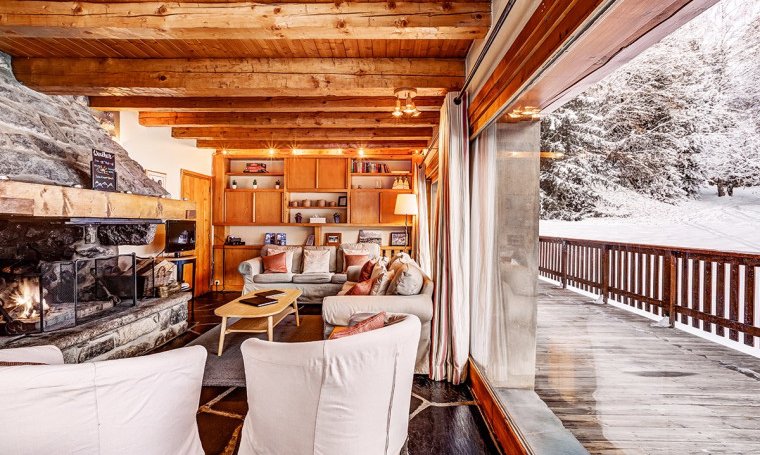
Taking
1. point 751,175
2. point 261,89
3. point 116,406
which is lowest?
point 116,406

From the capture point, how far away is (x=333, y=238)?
20.9ft

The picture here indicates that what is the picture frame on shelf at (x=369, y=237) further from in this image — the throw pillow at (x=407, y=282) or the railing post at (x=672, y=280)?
the railing post at (x=672, y=280)

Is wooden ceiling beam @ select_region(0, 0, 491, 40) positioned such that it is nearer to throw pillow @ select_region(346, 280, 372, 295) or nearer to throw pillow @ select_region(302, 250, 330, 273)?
throw pillow @ select_region(346, 280, 372, 295)

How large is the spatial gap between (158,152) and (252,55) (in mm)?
2985

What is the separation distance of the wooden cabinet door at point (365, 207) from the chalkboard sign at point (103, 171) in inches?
148

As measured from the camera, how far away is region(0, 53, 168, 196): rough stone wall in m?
2.53

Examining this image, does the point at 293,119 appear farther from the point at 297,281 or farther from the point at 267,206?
the point at 267,206

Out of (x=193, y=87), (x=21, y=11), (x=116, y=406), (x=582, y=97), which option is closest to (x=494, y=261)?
(x=582, y=97)

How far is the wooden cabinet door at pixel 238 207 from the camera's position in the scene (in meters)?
6.33

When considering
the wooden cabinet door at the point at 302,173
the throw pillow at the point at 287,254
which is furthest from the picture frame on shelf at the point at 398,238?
Result: the throw pillow at the point at 287,254

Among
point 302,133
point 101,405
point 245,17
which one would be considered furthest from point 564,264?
point 101,405

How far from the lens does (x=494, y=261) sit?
2461 millimetres

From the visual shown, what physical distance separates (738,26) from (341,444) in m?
2.00

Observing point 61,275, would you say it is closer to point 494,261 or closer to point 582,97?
point 494,261
